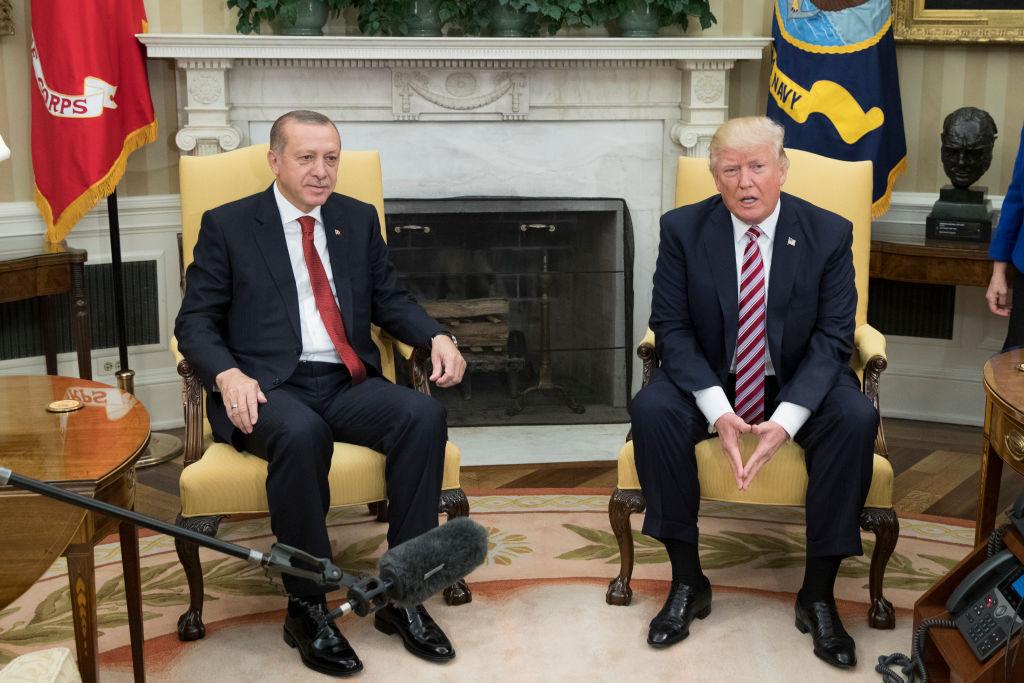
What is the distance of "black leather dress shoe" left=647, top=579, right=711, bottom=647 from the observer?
2.78m

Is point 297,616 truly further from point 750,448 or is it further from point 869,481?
point 869,481

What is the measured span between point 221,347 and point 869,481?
1.62 m

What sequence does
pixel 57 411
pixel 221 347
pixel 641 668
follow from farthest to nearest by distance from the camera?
pixel 221 347 → pixel 641 668 → pixel 57 411

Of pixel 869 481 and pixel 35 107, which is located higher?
pixel 35 107

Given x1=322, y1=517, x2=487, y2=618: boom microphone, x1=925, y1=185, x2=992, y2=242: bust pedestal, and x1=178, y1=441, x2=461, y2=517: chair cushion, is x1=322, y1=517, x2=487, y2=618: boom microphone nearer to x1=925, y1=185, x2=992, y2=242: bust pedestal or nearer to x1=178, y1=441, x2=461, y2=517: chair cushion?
x1=178, y1=441, x2=461, y2=517: chair cushion

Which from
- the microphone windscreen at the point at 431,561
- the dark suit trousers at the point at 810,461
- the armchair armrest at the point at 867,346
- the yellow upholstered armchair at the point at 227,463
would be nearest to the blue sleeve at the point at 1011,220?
the armchair armrest at the point at 867,346

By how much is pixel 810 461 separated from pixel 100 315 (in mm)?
2953

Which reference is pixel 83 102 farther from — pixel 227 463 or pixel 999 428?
pixel 999 428

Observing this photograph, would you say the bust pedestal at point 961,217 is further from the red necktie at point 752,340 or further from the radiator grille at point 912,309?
the red necktie at point 752,340

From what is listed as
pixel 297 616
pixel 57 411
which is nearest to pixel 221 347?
pixel 57 411

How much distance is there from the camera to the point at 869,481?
109 inches

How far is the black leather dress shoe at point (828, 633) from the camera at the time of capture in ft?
8.79

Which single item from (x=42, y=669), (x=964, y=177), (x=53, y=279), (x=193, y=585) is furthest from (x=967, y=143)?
(x=42, y=669)

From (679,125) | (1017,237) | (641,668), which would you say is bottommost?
(641,668)
